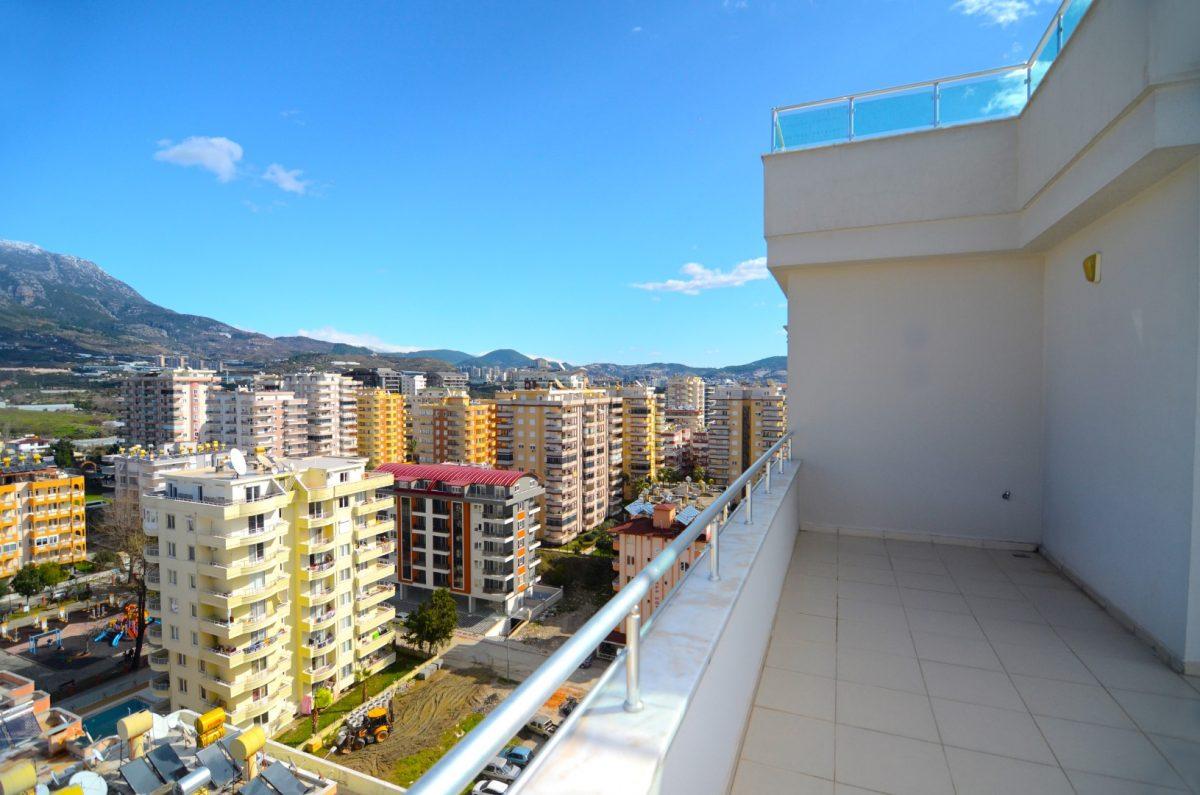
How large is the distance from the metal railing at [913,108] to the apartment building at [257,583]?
12760mm

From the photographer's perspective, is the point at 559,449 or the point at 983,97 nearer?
the point at 983,97

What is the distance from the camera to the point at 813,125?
4289 mm

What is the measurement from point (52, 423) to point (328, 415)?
2725cm

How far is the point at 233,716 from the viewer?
38.2 ft

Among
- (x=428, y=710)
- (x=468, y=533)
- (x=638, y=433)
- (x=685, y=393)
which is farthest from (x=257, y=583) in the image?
(x=685, y=393)

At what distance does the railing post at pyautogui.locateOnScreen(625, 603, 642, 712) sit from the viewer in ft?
3.41

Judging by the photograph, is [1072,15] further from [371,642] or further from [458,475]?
[458,475]

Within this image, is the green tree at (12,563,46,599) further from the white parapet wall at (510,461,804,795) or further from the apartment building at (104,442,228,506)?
the white parapet wall at (510,461,804,795)

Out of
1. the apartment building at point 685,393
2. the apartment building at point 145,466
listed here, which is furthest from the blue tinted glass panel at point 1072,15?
the apartment building at point 685,393

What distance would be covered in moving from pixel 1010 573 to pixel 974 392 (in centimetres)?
134

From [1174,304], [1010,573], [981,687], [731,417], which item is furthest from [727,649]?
[731,417]

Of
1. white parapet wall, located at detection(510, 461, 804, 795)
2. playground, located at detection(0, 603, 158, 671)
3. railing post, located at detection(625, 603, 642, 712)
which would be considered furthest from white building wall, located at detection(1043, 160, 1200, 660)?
Answer: playground, located at detection(0, 603, 158, 671)

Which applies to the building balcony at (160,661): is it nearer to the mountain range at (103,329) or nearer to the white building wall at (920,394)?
the white building wall at (920,394)

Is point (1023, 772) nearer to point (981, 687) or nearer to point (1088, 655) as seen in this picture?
point (981, 687)
